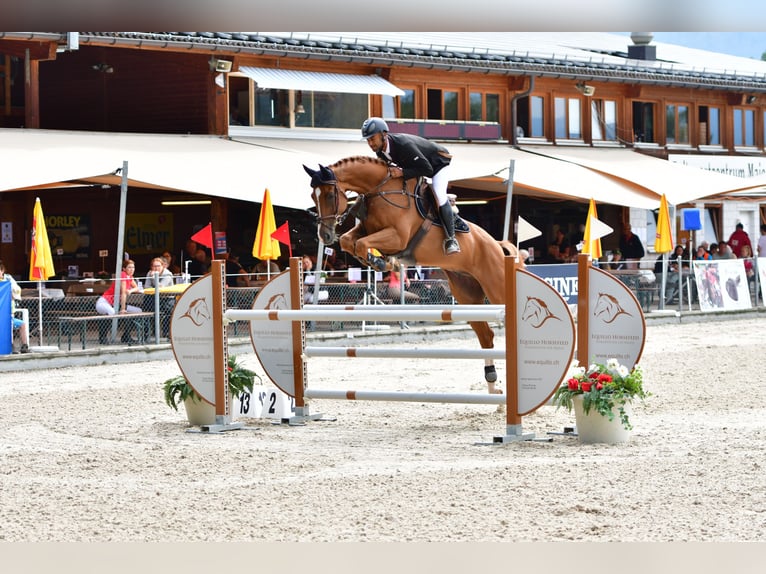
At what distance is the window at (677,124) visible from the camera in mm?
29516

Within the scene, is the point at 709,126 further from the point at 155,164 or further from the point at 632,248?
the point at 155,164

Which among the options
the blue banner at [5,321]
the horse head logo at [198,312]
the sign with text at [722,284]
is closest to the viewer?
the horse head logo at [198,312]

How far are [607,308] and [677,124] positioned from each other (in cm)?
2241

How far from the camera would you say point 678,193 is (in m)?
23.1

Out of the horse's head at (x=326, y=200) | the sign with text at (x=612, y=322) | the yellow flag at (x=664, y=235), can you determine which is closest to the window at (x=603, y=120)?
the yellow flag at (x=664, y=235)

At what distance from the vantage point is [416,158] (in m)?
9.69

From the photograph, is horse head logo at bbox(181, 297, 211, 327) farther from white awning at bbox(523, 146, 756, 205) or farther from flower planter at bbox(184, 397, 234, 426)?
white awning at bbox(523, 146, 756, 205)

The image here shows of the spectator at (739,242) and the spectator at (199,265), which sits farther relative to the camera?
the spectator at (739,242)

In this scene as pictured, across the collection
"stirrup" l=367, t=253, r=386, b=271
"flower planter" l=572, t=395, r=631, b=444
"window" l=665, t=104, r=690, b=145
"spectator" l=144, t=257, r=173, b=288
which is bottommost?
"flower planter" l=572, t=395, r=631, b=444

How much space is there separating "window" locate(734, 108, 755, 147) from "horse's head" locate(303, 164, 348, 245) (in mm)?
24669

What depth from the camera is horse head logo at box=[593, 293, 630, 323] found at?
863 centimetres

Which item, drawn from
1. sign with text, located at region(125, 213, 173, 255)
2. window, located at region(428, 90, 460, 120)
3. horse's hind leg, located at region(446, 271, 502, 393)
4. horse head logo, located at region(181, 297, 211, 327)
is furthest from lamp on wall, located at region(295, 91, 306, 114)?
horse head logo, located at region(181, 297, 211, 327)

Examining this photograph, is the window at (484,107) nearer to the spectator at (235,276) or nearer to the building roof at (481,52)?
the building roof at (481,52)

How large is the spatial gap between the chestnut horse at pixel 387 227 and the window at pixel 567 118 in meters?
17.4
